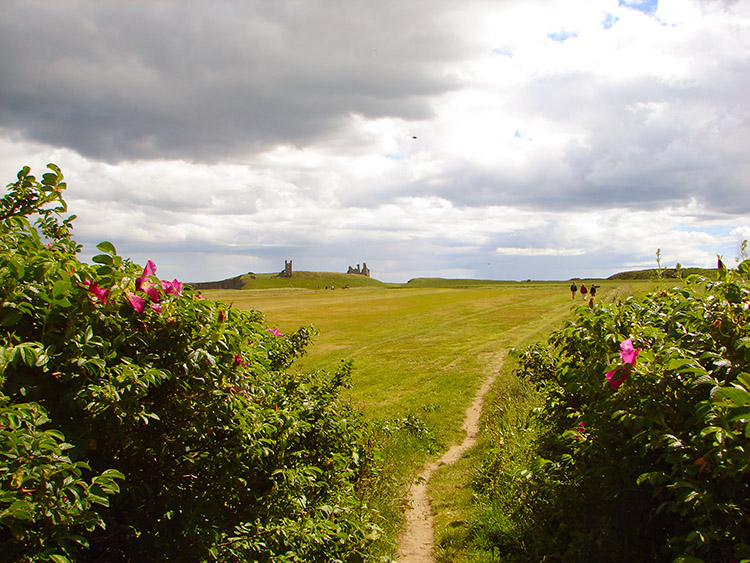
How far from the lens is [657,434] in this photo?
118 inches

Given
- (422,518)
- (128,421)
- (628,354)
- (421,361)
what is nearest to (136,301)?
(128,421)

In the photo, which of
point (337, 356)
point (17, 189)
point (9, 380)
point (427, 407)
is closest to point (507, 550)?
point (9, 380)

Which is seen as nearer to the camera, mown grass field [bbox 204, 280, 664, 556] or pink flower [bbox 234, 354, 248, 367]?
pink flower [bbox 234, 354, 248, 367]

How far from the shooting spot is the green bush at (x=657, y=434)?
261 centimetres

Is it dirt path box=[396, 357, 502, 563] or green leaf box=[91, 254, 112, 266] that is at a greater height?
green leaf box=[91, 254, 112, 266]

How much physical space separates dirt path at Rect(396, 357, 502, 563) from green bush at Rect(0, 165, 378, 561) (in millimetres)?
2503

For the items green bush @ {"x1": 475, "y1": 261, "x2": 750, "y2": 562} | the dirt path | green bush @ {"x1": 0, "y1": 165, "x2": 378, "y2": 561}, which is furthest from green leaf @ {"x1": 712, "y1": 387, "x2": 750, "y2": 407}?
the dirt path

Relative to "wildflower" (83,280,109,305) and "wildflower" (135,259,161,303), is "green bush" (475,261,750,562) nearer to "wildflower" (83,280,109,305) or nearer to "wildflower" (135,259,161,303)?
"wildflower" (135,259,161,303)

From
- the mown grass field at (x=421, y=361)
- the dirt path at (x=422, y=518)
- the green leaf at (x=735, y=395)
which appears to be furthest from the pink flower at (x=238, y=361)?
the dirt path at (x=422, y=518)

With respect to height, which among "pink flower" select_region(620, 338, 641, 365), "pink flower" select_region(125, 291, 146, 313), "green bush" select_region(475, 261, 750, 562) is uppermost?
"pink flower" select_region(125, 291, 146, 313)

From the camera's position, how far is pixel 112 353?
2.79 meters

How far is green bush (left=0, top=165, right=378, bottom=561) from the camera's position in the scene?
241 cm

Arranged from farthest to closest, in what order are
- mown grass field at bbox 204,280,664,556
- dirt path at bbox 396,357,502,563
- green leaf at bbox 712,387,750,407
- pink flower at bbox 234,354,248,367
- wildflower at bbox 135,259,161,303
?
mown grass field at bbox 204,280,664,556 → dirt path at bbox 396,357,502,563 → pink flower at bbox 234,354,248,367 → wildflower at bbox 135,259,161,303 → green leaf at bbox 712,387,750,407

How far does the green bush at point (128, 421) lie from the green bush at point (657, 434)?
2.28m
